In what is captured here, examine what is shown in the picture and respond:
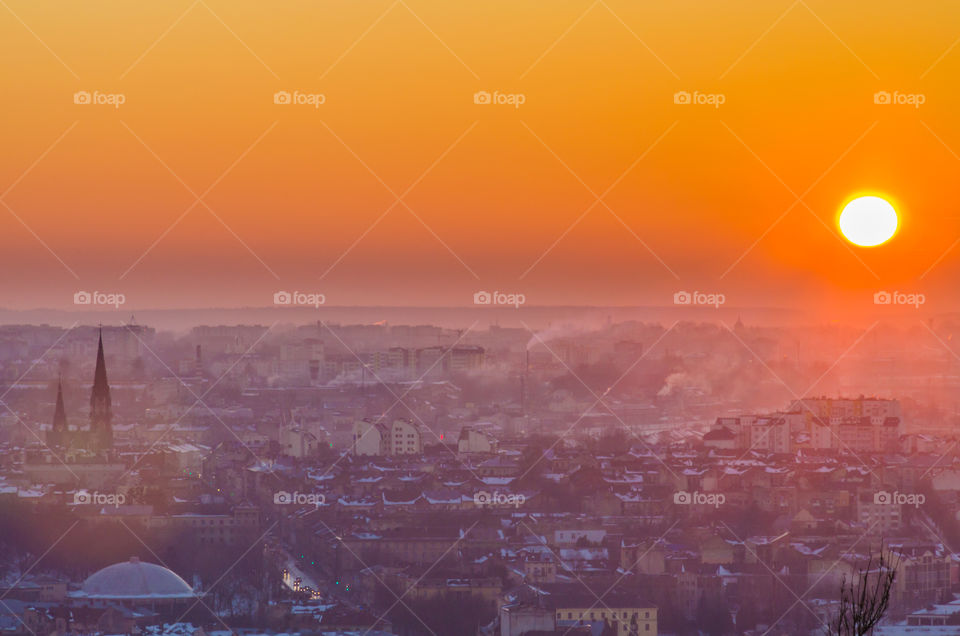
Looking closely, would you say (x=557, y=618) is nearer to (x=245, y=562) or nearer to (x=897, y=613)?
(x=897, y=613)

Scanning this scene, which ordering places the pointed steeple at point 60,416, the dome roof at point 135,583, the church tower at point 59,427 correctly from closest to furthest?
the dome roof at point 135,583 → the church tower at point 59,427 → the pointed steeple at point 60,416

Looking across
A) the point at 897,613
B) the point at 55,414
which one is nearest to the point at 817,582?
the point at 897,613

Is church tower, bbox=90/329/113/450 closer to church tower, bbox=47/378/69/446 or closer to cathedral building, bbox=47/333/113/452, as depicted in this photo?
cathedral building, bbox=47/333/113/452

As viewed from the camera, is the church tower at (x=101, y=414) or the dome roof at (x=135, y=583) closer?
the dome roof at (x=135, y=583)

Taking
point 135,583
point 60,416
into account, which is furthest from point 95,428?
point 135,583

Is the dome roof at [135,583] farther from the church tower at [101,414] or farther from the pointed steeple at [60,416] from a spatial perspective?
the pointed steeple at [60,416]

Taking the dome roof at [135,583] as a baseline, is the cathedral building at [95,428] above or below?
above

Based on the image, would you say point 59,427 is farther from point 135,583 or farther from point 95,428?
point 135,583

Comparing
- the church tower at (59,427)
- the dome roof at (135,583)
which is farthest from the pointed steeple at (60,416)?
the dome roof at (135,583)
